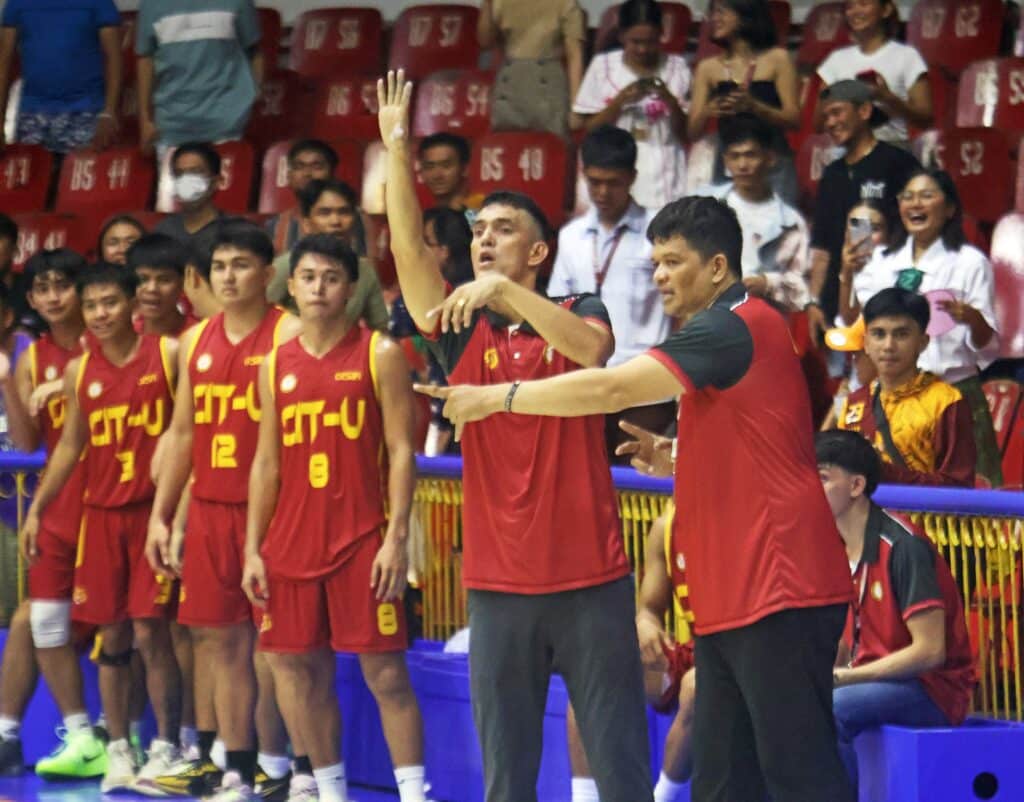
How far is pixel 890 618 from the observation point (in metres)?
5.85

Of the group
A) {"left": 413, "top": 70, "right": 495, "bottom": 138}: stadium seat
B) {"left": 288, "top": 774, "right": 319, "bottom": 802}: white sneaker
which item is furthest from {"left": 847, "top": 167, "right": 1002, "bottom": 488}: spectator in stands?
{"left": 413, "top": 70, "right": 495, "bottom": 138}: stadium seat

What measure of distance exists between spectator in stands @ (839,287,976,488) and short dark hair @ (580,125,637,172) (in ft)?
5.76

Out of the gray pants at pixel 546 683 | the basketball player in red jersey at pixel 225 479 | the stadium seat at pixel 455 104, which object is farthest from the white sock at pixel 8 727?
the stadium seat at pixel 455 104

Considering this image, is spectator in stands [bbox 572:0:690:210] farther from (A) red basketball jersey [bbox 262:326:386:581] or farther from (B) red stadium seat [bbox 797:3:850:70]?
(A) red basketball jersey [bbox 262:326:386:581]

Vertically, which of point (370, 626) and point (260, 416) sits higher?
point (260, 416)

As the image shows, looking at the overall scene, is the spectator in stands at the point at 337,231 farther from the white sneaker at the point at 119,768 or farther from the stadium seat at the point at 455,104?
the stadium seat at the point at 455,104

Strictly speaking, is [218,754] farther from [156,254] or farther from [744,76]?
[744,76]

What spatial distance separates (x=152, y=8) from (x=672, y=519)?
20.4 feet

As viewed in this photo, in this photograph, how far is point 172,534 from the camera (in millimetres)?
7141

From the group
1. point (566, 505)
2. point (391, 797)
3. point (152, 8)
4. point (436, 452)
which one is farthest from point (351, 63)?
point (566, 505)

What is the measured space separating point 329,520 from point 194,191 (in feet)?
11.4

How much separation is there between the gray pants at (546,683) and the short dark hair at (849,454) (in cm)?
90

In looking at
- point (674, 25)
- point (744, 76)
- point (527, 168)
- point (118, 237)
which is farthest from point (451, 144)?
point (674, 25)

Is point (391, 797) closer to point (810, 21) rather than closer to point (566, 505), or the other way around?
point (566, 505)
